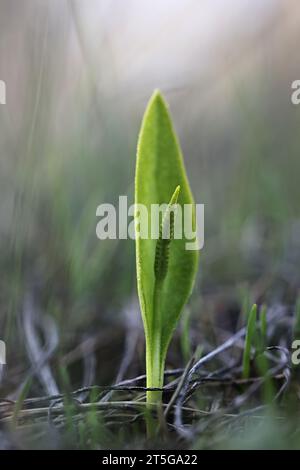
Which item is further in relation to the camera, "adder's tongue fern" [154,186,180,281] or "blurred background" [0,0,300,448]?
"blurred background" [0,0,300,448]

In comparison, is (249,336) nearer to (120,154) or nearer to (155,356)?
(155,356)

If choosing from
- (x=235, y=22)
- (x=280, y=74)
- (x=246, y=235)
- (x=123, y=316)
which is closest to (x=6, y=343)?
(x=123, y=316)

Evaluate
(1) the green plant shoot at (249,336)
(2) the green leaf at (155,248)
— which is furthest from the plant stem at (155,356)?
(1) the green plant shoot at (249,336)

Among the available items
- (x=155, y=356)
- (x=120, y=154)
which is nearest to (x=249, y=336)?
(x=155, y=356)

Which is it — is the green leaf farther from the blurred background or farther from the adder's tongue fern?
the blurred background

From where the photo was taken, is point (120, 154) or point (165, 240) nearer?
point (165, 240)

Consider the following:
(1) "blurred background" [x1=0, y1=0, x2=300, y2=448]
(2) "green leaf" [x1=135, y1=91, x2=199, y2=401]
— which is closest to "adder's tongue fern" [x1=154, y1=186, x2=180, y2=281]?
(2) "green leaf" [x1=135, y1=91, x2=199, y2=401]
